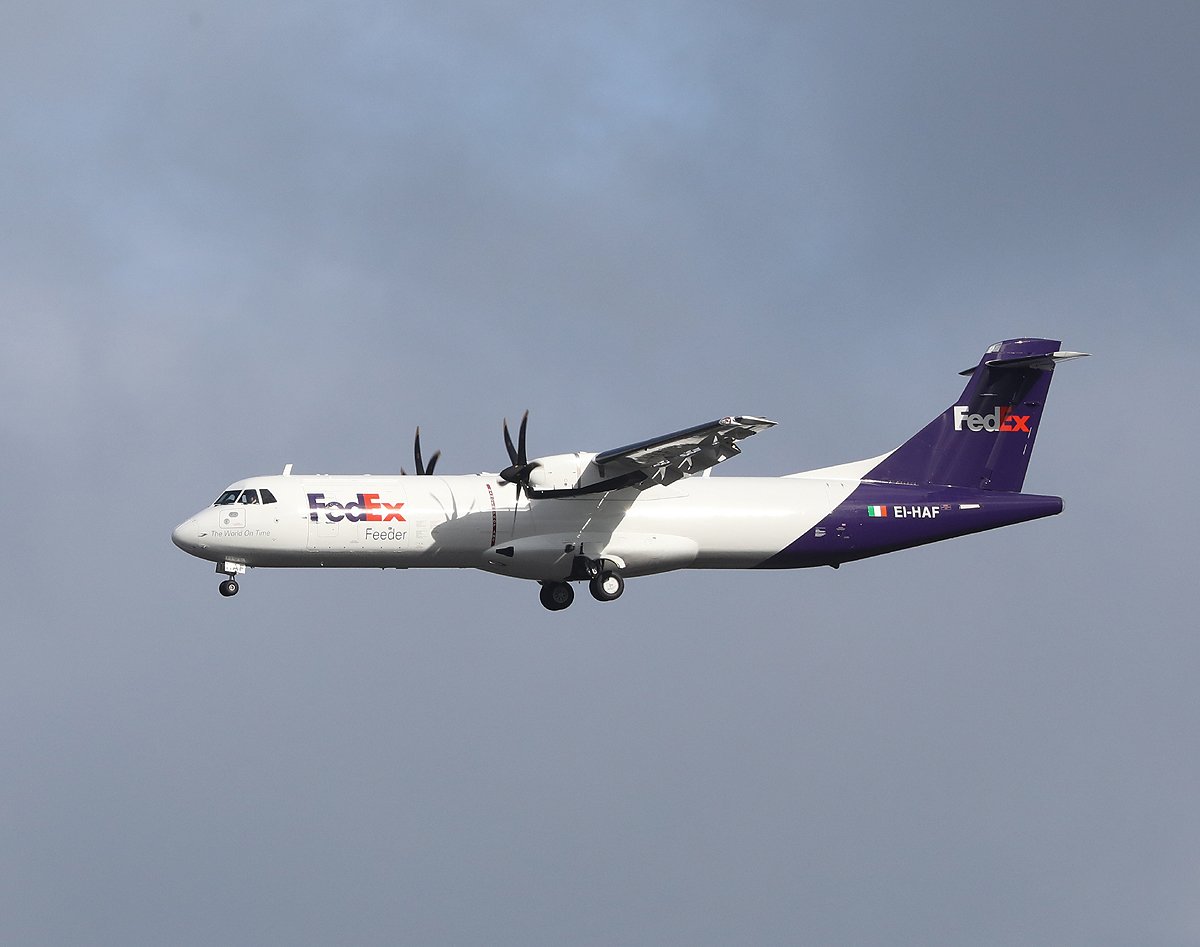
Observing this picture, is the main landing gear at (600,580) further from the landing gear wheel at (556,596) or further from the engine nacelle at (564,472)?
the engine nacelle at (564,472)

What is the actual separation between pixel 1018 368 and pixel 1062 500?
344cm

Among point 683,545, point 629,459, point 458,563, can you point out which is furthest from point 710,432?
point 458,563

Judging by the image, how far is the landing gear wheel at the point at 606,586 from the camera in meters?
35.5

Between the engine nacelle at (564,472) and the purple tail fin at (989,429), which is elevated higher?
the purple tail fin at (989,429)

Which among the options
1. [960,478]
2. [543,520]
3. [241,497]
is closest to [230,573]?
[241,497]

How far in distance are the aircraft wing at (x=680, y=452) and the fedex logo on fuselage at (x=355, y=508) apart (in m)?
4.58

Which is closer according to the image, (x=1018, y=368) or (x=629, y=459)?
(x=629, y=459)

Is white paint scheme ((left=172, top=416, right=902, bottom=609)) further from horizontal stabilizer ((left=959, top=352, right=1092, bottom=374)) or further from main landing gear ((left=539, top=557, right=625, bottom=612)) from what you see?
horizontal stabilizer ((left=959, top=352, right=1092, bottom=374))

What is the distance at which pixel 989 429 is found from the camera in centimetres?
3931

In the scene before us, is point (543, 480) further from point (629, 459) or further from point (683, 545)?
point (683, 545)

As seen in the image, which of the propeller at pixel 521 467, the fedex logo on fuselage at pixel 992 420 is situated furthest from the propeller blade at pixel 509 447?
the fedex logo on fuselage at pixel 992 420

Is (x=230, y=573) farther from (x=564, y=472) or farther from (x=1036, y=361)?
(x=1036, y=361)

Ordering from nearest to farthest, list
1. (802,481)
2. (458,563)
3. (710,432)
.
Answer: (710,432) < (458,563) < (802,481)

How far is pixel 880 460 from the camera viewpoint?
3869 cm
